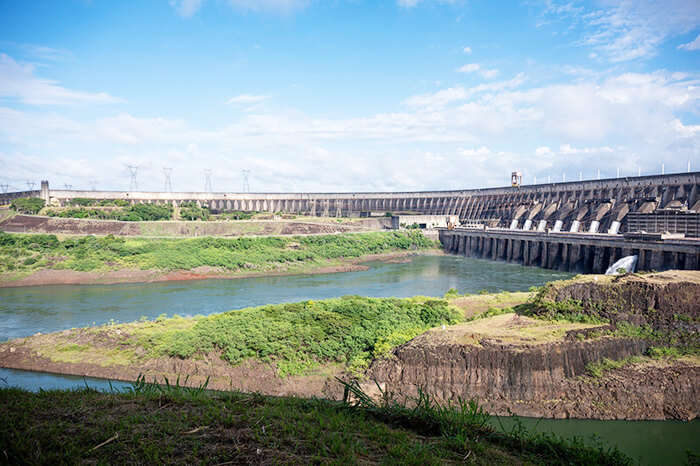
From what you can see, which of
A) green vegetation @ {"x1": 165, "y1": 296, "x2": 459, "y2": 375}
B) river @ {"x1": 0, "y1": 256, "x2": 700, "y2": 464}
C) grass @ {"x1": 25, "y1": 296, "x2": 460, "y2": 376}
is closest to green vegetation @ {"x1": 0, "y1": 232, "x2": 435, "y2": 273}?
river @ {"x1": 0, "y1": 256, "x2": 700, "y2": 464}

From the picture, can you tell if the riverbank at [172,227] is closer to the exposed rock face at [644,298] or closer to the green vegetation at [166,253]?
the green vegetation at [166,253]

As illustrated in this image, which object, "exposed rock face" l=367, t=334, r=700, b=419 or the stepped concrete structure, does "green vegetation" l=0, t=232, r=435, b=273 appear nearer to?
the stepped concrete structure

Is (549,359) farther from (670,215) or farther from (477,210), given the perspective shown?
(477,210)

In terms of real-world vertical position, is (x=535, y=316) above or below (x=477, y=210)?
below

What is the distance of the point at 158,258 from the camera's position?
51.2m

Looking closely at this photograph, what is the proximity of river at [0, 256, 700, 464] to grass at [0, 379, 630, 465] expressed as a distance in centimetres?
875

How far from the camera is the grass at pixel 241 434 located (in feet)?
19.2

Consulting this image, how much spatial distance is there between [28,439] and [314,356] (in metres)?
15.3

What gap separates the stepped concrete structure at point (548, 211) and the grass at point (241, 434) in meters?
36.6

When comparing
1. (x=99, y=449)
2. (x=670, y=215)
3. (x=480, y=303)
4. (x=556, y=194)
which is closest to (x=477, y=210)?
(x=556, y=194)

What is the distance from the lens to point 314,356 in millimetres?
20828

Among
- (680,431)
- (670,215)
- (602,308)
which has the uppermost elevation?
(670,215)

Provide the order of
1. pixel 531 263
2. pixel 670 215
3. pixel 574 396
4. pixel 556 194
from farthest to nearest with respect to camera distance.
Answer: pixel 556 194 → pixel 531 263 → pixel 670 215 → pixel 574 396

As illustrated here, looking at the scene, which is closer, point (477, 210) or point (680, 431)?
point (680, 431)
